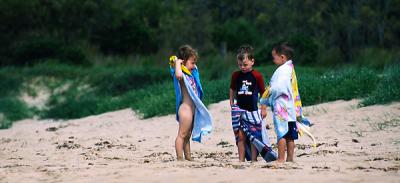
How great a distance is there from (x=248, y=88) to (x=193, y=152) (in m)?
2.45

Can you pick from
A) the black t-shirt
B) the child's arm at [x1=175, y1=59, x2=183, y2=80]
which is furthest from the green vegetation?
the child's arm at [x1=175, y1=59, x2=183, y2=80]

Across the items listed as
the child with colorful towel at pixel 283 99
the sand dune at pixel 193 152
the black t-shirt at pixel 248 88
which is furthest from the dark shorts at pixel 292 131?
the black t-shirt at pixel 248 88

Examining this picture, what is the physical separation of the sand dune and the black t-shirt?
24.4 inches

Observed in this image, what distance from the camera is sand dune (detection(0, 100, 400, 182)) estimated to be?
7551 mm

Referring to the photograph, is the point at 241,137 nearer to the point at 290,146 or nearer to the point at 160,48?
the point at 290,146

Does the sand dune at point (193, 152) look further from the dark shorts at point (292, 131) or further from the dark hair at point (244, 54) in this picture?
the dark hair at point (244, 54)

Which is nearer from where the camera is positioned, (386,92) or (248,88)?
(248,88)

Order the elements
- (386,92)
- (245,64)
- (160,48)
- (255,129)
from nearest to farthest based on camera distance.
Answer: (245,64) → (255,129) → (386,92) → (160,48)

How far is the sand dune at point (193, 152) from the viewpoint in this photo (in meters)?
7.55

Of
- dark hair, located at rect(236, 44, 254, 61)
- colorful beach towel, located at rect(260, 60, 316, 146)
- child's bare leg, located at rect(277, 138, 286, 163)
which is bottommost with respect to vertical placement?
child's bare leg, located at rect(277, 138, 286, 163)

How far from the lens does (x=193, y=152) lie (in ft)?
36.9

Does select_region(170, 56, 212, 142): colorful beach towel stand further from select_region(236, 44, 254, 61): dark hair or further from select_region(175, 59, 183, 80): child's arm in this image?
select_region(236, 44, 254, 61): dark hair

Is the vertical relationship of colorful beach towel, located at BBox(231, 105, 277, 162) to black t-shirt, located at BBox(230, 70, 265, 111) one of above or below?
below

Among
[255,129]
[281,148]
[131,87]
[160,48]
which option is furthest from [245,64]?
[160,48]
